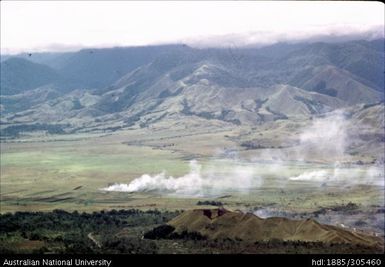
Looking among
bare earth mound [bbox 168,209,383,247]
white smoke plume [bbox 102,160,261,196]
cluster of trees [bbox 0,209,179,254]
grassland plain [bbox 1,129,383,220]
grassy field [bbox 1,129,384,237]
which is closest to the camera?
cluster of trees [bbox 0,209,179,254]

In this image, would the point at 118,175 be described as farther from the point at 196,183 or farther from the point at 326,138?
the point at 326,138

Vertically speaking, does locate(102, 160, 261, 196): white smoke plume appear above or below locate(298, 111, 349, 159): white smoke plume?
below

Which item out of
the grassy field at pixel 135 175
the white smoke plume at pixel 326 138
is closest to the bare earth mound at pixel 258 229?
the grassy field at pixel 135 175

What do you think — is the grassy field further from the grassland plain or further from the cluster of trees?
the cluster of trees

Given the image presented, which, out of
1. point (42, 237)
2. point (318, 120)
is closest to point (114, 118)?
point (318, 120)

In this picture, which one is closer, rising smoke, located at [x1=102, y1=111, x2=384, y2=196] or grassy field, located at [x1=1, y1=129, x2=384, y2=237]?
grassy field, located at [x1=1, y1=129, x2=384, y2=237]

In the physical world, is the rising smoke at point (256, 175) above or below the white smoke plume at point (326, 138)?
below

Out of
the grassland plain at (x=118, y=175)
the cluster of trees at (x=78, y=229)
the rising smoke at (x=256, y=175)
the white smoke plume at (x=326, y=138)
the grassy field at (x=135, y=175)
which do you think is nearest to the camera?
the cluster of trees at (x=78, y=229)

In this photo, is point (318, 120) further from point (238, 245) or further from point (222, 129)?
point (238, 245)

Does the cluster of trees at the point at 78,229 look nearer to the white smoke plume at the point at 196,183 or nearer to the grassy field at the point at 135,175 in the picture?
the grassy field at the point at 135,175

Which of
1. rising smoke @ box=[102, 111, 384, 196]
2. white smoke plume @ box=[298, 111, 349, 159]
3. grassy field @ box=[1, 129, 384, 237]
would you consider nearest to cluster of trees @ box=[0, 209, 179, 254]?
grassy field @ box=[1, 129, 384, 237]
